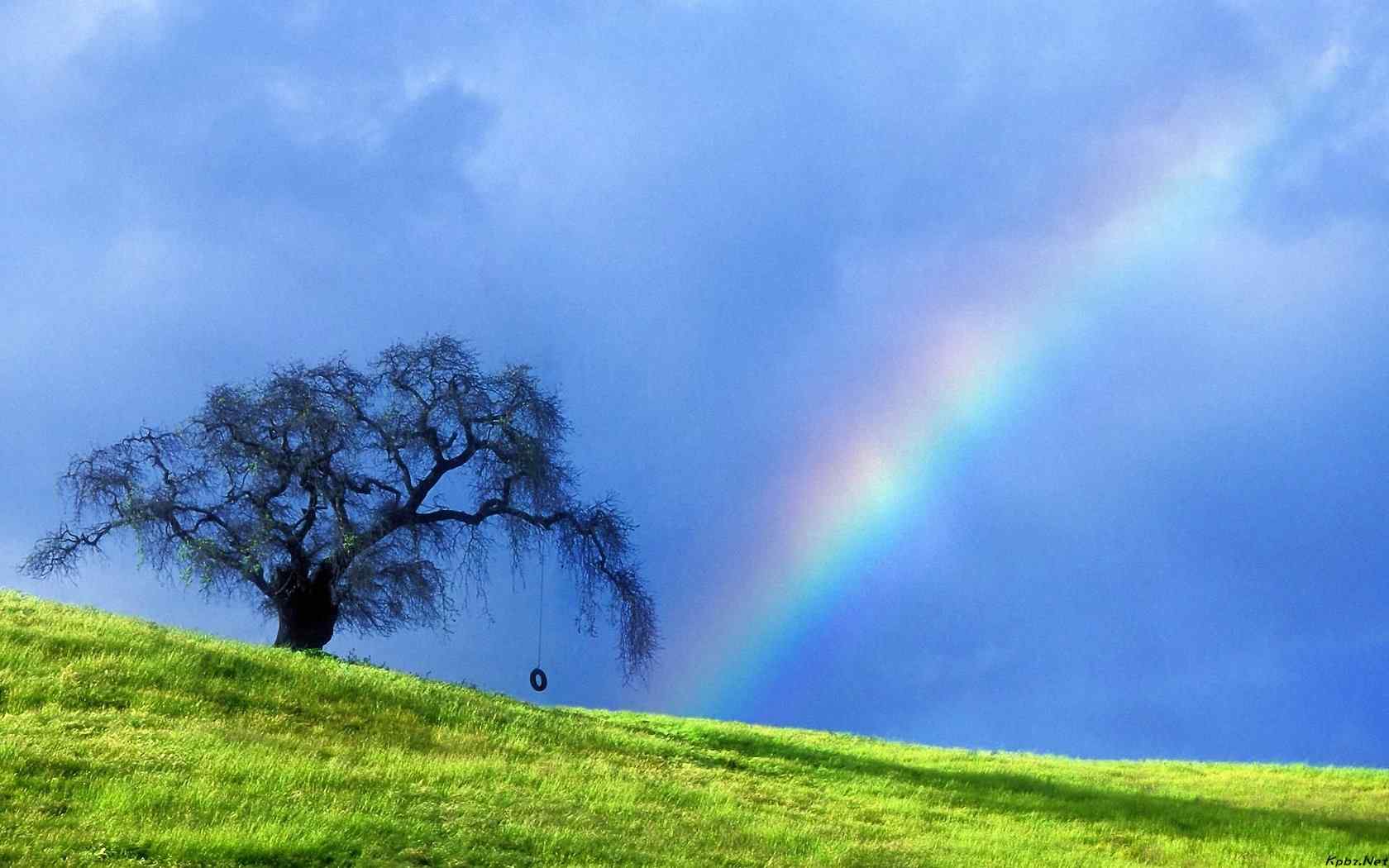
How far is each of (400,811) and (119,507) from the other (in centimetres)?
2193

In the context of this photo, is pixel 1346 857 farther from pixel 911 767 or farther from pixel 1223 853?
pixel 911 767

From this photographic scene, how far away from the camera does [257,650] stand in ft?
83.4

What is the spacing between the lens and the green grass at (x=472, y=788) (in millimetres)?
13406

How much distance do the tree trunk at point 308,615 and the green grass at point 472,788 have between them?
13.3 feet

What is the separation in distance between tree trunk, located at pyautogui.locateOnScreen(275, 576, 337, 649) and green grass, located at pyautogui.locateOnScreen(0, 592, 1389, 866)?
406 centimetres

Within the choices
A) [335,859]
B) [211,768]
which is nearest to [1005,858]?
[335,859]

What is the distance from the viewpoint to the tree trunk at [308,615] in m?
31.9

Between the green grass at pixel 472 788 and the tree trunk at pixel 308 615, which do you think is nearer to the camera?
the green grass at pixel 472 788

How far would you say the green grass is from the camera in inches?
528

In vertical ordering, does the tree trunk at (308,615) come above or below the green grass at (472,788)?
above

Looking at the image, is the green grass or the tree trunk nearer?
the green grass

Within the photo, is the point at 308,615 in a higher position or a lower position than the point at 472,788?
higher

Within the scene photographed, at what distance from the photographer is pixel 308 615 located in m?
32.2

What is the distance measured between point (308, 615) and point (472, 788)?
1688 cm
